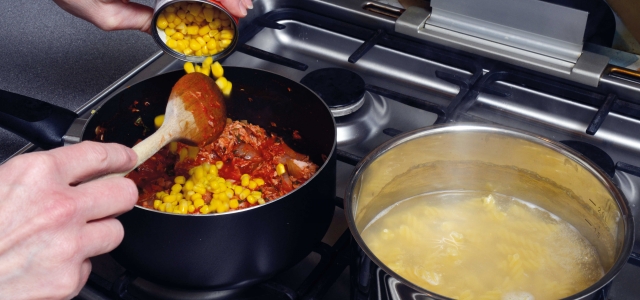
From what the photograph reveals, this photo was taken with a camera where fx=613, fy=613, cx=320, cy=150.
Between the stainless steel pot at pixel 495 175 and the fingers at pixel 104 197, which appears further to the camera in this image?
Answer: the stainless steel pot at pixel 495 175

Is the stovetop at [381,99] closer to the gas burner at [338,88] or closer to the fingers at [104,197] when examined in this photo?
the gas burner at [338,88]

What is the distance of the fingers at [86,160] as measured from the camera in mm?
849

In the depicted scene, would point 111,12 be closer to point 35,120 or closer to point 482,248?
point 35,120

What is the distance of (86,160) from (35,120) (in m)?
0.38

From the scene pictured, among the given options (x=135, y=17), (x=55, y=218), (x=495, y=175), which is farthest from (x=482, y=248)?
(x=135, y=17)

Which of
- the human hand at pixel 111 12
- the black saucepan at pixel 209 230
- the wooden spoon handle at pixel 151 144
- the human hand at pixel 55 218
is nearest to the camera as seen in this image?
the human hand at pixel 55 218

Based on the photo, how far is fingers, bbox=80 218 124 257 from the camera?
85cm

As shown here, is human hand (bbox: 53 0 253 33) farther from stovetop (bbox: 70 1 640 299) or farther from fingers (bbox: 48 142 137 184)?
fingers (bbox: 48 142 137 184)

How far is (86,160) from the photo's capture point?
0.86 m

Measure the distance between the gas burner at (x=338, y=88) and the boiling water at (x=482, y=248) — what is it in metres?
0.33

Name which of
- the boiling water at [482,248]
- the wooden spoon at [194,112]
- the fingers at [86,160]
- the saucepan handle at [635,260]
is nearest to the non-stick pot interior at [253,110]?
the wooden spoon at [194,112]

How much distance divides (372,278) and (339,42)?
945mm

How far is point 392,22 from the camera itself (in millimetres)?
1594

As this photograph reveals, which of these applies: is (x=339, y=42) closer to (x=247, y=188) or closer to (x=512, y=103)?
(x=512, y=103)
